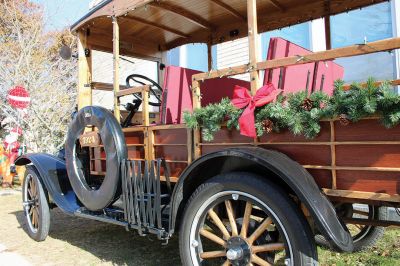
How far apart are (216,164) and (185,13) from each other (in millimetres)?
2351

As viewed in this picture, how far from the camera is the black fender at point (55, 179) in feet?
13.8

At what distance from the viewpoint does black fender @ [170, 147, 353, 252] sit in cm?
210

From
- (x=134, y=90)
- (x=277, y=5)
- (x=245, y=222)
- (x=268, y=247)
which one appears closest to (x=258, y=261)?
(x=268, y=247)

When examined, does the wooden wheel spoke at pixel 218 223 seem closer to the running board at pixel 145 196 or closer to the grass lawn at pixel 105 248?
the running board at pixel 145 196

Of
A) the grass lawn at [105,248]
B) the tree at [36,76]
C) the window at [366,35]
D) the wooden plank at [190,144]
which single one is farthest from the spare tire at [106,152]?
the tree at [36,76]

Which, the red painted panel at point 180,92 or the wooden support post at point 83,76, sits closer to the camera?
the red painted panel at point 180,92

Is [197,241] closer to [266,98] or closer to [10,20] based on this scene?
[266,98]

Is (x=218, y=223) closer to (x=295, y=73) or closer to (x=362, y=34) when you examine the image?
(x=295, y=73)

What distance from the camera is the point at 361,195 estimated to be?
7.01ft

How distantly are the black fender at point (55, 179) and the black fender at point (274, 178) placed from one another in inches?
70.6

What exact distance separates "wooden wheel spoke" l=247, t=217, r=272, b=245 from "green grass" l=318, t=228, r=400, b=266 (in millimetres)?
1396

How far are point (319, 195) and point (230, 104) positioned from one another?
828 mm

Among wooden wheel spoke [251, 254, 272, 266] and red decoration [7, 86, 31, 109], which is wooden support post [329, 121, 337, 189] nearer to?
wooden wheel spoke [251, 254, 272, 266]

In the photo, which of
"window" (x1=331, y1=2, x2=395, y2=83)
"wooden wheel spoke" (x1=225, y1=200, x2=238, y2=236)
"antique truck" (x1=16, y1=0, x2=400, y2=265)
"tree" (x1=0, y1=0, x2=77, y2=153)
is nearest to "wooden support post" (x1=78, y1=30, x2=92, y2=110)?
"antique truck" (x1=16, y1=0, x2=400, y2=265)
